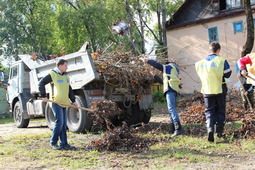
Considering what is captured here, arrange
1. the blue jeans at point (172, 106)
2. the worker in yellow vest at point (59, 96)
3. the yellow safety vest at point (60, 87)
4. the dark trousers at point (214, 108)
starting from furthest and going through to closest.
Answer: the blue jeans at point (172, 106) → the yellow safety vest at point (60, 87) → the worker in yellow vest at point (59, 96) → the dark trousers at point (214, 108)

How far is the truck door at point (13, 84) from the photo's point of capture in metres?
11.2

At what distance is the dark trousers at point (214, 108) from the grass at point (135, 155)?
0.42 m

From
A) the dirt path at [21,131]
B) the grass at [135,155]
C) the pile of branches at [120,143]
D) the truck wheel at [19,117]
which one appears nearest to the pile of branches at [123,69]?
the grass at [135,155]

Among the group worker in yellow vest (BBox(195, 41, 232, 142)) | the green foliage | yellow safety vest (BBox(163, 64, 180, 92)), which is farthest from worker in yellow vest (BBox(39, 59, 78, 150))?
the green foliage

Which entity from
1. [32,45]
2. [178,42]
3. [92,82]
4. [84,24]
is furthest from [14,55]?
[92,82]

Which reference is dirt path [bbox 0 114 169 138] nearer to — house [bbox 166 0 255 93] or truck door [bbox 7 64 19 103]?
truck door [bbox 7 64 19 103]

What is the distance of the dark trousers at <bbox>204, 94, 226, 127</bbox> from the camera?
6.26 metres

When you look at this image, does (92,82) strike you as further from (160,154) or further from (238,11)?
(238,11)

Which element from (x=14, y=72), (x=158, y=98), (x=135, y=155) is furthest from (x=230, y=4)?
(x=135, y=155)

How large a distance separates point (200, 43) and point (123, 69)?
17006 mm

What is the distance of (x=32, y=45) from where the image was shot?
95.8 ft

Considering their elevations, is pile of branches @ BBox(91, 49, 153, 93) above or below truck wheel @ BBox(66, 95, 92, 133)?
above

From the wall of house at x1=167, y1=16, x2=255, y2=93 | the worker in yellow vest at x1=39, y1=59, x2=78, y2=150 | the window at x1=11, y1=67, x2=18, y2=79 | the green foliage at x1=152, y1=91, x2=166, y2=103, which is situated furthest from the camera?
the wall of house at x1=167, y1=16, x2=255, y2=93

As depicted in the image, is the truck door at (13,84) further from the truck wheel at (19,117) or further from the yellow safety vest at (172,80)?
the yellow safety vest at (172,80)
